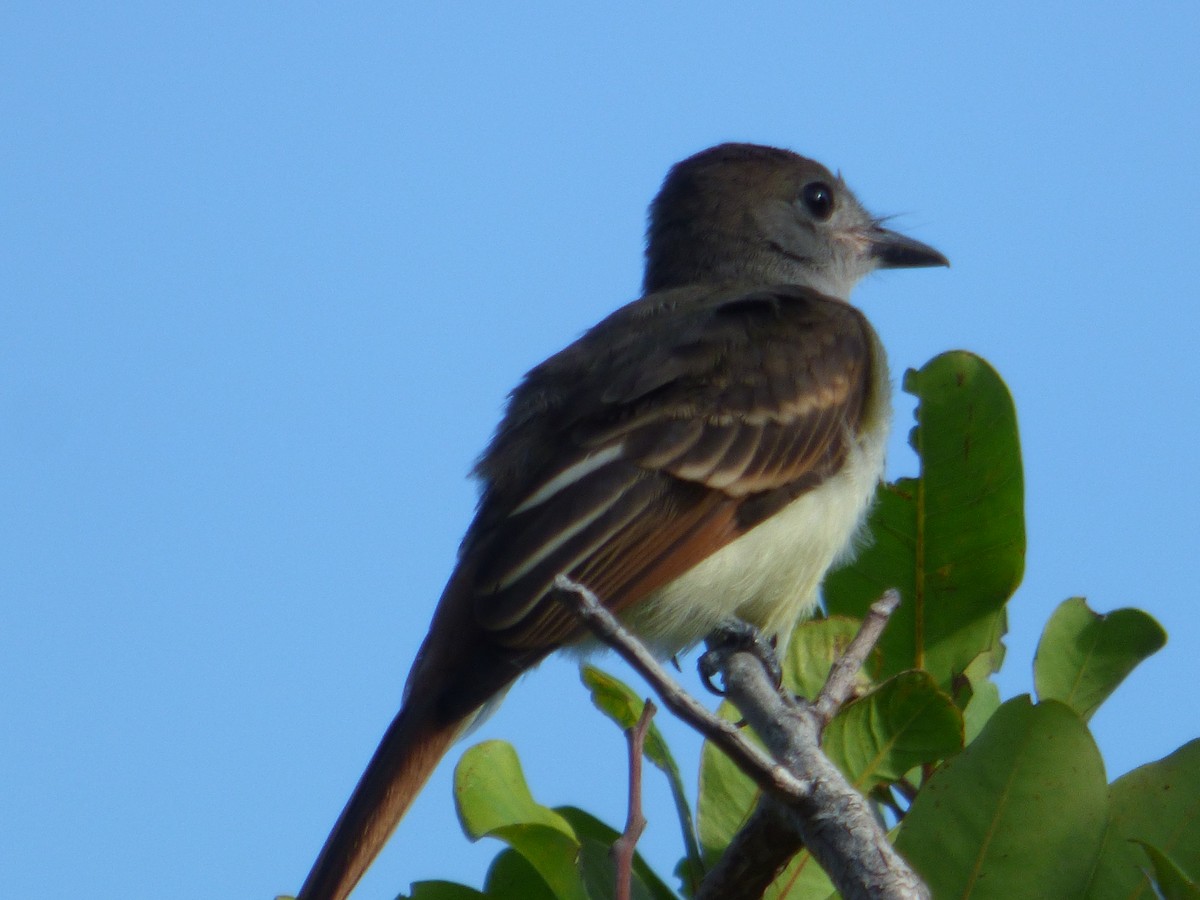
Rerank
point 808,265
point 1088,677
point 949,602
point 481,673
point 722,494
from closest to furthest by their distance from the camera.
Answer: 1. point 1088,677
2. point 949,602
3. point 481,673
4. point 722,494
5. point 808,265

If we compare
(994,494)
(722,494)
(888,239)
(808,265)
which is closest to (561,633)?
(722,494)

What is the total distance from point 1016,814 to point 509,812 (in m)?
1.00

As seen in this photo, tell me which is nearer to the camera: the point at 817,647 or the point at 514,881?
the point at 514,881

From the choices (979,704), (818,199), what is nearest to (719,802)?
(979,704)

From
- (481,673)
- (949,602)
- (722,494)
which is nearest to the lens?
(949,602)

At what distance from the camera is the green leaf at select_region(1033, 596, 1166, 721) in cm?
352

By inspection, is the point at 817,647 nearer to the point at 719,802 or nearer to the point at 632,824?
the point at 719,802

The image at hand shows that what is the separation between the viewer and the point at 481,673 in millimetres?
4266

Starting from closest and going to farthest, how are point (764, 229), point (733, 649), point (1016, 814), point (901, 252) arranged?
point (1016, 814) → point (733, 649) → point (764, 229) → point (901, 252)

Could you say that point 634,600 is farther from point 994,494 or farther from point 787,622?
point 994,494

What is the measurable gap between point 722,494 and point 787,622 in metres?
0.49

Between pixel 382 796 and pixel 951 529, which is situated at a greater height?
pixel 382 796

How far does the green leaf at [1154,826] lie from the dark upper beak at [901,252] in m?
4.39

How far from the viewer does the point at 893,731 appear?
3.24m
